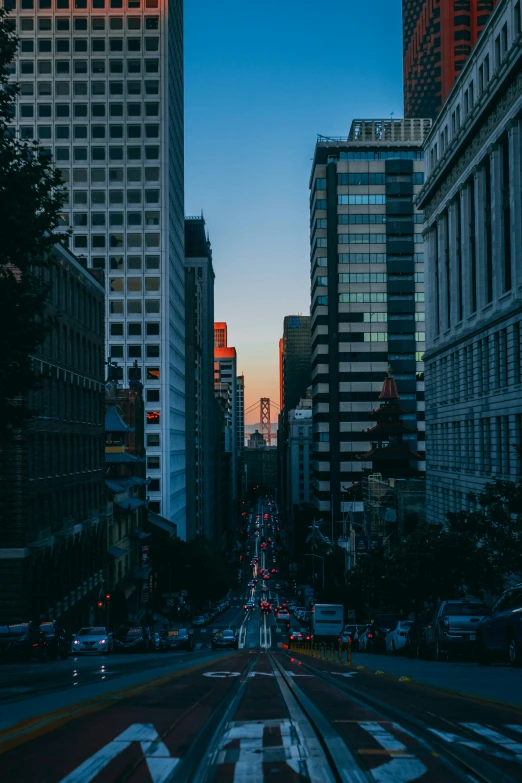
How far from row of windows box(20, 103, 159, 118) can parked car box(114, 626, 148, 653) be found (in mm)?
76864

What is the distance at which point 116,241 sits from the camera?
346ft

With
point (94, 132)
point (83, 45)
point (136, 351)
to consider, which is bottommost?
point (136, 351)

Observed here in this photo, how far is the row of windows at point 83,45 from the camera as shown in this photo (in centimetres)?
10306

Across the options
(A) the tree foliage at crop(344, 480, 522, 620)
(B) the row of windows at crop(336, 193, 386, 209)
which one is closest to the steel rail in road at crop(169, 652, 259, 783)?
(A) the tree foliage at crop(344, 480, 522, 620)

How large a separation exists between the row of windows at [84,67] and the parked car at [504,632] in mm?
98359

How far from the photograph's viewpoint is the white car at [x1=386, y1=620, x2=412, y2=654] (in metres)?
34.7

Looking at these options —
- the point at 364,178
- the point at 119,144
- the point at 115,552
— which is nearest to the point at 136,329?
the point at 119,144

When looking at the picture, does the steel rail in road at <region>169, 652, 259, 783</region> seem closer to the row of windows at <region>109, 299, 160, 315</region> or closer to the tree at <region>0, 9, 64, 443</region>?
the tree at <region>0, 9, 64, 443</region>

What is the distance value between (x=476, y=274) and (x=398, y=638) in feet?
90.3

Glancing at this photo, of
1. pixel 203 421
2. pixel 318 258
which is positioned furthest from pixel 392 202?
pixel 203 421

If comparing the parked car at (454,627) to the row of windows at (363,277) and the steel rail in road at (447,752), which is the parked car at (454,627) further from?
the row of windows at (363,277)

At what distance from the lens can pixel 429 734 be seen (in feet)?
27.9

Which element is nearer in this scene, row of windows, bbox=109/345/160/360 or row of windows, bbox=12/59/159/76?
row of windows, bbox=12/59/159/76

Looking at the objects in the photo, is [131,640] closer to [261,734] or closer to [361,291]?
[261,734]
